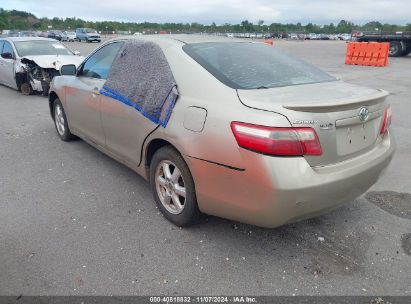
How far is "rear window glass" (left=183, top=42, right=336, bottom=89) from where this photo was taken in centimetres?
299

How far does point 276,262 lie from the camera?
2826 mm

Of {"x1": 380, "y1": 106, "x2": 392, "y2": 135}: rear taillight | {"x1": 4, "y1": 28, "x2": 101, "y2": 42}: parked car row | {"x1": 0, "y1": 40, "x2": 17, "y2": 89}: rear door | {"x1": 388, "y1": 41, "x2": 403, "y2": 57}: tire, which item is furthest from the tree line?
{"x1": 380, "y1": 106, "x2": 392, "y2": 135}: rear taillight

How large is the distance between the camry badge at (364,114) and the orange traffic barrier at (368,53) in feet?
60.1

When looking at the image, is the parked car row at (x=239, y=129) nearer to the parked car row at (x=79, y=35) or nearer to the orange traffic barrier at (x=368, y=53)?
the orange traffic barrier at (x=368, y=53)

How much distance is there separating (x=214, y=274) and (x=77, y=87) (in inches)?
124

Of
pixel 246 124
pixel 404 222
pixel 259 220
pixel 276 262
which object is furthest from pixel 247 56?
Answer: pixel 404 222

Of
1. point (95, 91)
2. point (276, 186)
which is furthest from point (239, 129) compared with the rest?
point (95, 91)

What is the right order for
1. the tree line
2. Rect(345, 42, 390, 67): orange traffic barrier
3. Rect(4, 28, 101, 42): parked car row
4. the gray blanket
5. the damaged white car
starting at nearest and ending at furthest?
the gray blanket < the damaged white car < Rect(345, 42, 390, 67): orange traffic barrier < Rect(4, 28, 101, 42): parked car row < the tree line

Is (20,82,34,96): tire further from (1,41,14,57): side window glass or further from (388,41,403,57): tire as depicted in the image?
(388,41,403,57): tire

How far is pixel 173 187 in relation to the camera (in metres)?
3.22

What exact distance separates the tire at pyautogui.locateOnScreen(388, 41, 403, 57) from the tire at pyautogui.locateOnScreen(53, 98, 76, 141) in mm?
24544

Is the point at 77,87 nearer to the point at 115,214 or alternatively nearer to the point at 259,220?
the point at 115,214

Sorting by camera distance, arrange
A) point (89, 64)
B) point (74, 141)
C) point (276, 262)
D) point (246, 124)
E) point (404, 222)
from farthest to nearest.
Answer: point (74, 141), point (89, 64), point (404, 222), point (276, 262), point (246, 124)

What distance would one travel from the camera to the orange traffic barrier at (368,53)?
18766mm
